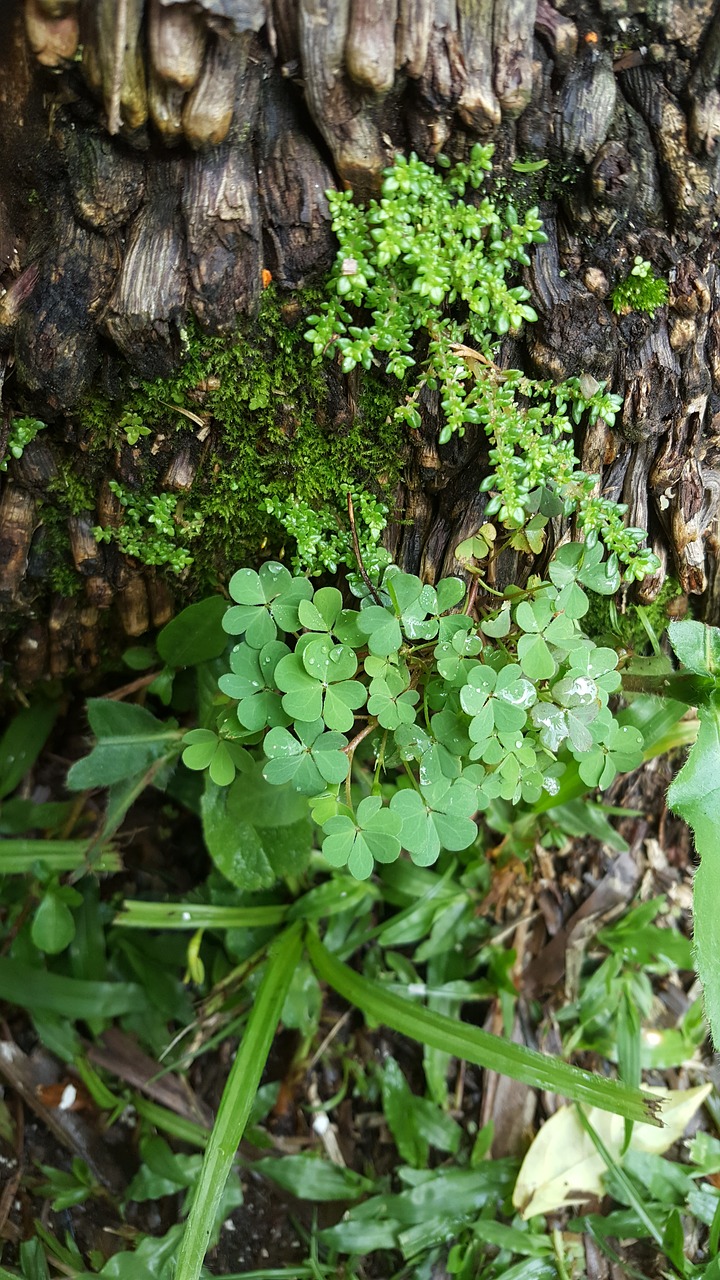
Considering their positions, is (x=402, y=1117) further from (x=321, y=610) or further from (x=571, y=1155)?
(x=321, y=610)

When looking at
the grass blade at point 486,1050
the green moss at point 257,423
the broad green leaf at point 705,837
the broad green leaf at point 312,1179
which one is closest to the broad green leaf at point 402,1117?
the broad green leaf at point 312,1179

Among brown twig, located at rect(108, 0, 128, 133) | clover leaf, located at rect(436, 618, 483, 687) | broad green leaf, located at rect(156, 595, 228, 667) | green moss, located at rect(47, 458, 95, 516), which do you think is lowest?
broad green leaf, located at rect(156, 595, 228, 667)

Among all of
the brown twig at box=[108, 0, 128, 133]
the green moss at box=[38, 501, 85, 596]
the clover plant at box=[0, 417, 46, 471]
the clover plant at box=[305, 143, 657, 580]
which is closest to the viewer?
the brown twig at box=[108, 0, 128, 133]

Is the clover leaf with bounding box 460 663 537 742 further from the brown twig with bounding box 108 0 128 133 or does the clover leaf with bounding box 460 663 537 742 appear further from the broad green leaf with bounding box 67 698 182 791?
the brown twig with bounding box 108 0 128 133

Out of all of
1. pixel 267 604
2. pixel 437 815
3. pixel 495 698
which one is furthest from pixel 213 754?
pixel 495 698

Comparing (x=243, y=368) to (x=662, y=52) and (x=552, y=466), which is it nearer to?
(x=552, y=466)

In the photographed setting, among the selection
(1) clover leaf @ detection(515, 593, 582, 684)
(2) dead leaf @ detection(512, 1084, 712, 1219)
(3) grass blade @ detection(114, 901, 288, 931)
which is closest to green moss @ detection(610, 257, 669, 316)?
(1) clover leaf @ detection(515, 593, 582, 684)

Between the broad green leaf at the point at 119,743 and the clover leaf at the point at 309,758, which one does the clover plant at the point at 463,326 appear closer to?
the clover leaf at the point at 309,758

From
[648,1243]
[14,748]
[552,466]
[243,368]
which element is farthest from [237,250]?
[648,1243]
